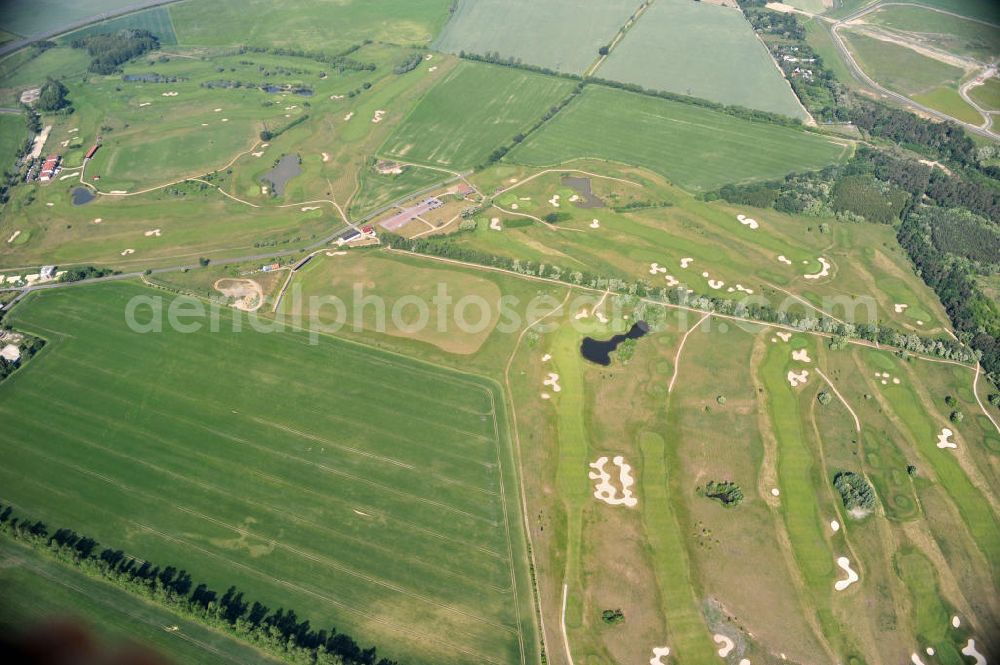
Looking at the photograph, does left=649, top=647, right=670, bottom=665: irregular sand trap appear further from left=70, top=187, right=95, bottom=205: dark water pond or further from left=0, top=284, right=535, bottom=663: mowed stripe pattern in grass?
left=70, top=187, right=95, bottom=205: dark water pond

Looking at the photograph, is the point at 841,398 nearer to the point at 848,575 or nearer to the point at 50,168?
the point at 848,575

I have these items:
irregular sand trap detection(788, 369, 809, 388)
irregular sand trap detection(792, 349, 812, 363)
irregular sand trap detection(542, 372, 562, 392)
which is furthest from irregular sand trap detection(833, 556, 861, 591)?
irregular sand trap detection(542, 372, 562, 392)

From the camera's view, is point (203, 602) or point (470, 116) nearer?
point (203, 602)

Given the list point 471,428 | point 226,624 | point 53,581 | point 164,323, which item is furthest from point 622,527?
point 164,323

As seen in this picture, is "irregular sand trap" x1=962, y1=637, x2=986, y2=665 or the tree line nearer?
the tree line

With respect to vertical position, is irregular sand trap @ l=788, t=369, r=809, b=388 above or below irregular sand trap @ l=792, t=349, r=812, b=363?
below

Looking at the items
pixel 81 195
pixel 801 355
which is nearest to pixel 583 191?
pixel 801 355

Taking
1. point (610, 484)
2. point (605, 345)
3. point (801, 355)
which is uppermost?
point (605, 345)
